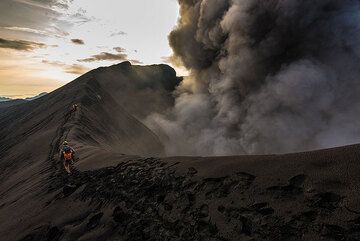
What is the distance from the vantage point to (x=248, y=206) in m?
5.94

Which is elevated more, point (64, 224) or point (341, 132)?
point (341, 132)

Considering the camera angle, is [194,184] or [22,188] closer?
[194,184]

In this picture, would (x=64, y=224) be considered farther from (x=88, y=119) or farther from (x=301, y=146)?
(x=301, y=146)

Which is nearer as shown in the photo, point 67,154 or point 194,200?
point 194,200

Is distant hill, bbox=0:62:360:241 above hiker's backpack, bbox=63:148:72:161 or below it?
below

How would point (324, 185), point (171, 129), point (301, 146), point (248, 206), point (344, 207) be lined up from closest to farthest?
point (344, 207) → point (324, 185) → point (248, 206) → point (301, 146) → point (171, 129)

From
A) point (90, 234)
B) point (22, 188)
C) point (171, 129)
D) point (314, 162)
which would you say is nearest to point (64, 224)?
point (90, 234)

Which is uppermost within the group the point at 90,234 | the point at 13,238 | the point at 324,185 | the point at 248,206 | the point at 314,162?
the point at 314,162

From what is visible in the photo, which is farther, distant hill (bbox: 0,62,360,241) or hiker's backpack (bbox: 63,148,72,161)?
hiker's backpack (bbox: 63,148,72,161)

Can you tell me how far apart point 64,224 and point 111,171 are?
2542mm

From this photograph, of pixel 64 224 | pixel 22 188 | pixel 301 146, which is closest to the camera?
pixel 64 224

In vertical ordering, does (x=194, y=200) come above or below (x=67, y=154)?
below

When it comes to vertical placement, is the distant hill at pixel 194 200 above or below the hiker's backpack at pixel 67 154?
below

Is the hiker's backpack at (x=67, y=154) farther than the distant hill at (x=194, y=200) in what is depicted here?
Yes
